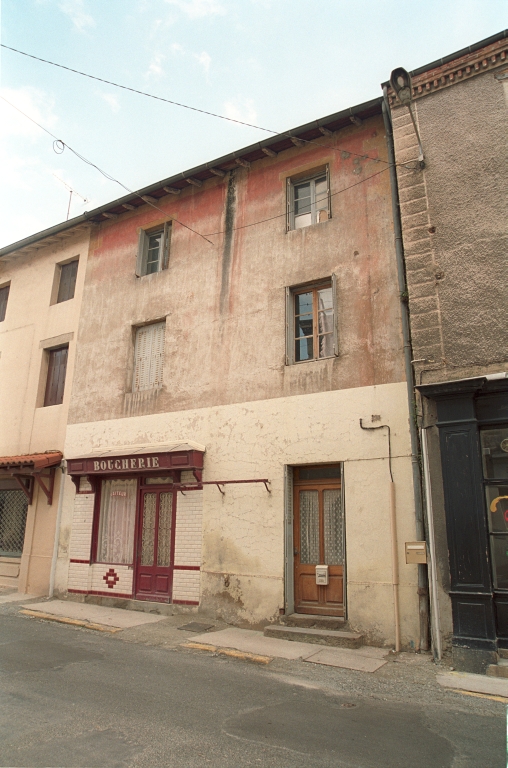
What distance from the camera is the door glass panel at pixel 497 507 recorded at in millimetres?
7000

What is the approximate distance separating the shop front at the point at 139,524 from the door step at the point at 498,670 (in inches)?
208

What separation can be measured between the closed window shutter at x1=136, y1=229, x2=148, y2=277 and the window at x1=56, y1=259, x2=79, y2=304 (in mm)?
2502

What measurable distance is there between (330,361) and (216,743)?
6.24 m

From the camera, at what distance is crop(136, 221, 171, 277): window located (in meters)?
12.7

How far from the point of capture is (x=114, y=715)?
16.0 feet

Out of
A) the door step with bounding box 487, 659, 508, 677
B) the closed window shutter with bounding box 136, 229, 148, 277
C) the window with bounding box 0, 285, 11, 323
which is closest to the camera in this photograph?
the door step with bounding box 487, 659, 508, 677

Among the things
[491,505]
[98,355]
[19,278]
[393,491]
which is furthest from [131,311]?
[491,505]

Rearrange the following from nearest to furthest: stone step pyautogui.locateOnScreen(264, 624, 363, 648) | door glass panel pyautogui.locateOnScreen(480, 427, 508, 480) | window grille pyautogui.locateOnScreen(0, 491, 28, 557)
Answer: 1. door glass panel pyautogui.locateOnScreen(480, 427, 508, 480)
2. stone step pyautogui.locateOnScreen(264, 624, 363, 648)
3. window grille pyautogui.locateOnScreen(0, 491, 28, 557)

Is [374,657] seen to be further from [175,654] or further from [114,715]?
[114,715]

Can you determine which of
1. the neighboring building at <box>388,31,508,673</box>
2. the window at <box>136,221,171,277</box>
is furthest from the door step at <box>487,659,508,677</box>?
the window at <box>136,221,171,277</box>

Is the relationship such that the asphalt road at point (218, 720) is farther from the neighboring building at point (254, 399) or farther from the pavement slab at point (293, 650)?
the neighboring building at point (254, 399)

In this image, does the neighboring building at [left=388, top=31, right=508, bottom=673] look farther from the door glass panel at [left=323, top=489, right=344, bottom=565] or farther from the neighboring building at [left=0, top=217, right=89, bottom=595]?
the neighboring building at [left=0, top=217, right=89, bottom=595]

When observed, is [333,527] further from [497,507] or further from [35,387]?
[35,387]

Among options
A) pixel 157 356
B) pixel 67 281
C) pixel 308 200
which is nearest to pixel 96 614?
pixel 157 356
